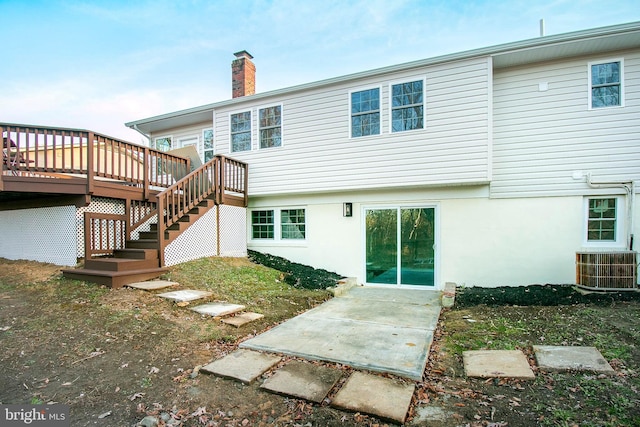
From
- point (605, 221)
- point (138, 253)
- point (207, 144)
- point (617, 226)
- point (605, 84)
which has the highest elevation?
point (605, 84)

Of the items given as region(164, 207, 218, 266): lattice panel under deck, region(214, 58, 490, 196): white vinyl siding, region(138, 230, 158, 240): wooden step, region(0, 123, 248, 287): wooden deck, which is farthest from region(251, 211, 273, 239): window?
region(138, 230, 158, 240): wooden step

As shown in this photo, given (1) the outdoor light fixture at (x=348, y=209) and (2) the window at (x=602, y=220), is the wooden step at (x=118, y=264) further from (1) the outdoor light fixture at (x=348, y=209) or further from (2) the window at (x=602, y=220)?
(2) the window at (x=602, y=220)

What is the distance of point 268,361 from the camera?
3490mm

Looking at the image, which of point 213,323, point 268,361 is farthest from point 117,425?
point 213,323

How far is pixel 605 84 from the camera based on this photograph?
674 cm

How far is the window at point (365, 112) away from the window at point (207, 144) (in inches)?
210

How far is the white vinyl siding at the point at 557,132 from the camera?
6.61 metres

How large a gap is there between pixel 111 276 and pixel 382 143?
6256 mm

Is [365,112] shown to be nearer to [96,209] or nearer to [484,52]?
[484,52]

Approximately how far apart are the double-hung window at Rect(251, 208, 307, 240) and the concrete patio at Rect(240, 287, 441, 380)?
3144 mm

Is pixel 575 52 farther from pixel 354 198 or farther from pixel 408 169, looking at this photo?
pixel 354 198

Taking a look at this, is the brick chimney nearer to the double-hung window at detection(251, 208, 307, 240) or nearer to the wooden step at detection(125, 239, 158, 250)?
the double-hung window at detection(251, 208, 307, 240)

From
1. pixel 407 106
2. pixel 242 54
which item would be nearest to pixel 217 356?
pixel 407 106
